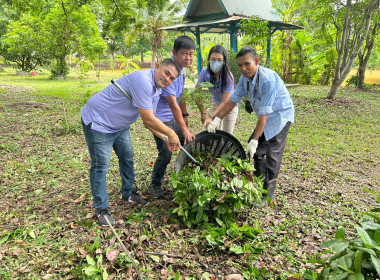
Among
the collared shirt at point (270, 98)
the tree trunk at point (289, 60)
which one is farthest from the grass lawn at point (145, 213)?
the tree trunk at point (289, 60)

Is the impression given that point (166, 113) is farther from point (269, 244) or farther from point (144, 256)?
point (269, 244)

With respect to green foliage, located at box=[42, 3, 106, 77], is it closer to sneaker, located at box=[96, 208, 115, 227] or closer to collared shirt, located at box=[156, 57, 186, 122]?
collared shirt, located at box=[156, 57, 186, 122]

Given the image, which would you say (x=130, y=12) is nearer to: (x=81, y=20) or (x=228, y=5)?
(x=228, y=5)

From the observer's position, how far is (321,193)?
3396 mm

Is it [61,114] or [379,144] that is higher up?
[61,114]

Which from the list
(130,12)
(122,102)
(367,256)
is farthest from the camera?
(130,12)

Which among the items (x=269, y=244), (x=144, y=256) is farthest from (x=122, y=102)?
(x=269, y=244)

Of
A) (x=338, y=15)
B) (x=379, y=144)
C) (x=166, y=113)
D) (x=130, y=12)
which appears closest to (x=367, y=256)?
(x=166, y=113)

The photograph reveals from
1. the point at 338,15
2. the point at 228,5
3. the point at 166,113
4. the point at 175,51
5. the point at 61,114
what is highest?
the point at 228,5

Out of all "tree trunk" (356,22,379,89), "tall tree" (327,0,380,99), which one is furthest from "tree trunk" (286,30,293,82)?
"tall tree" (327,0,380,99)

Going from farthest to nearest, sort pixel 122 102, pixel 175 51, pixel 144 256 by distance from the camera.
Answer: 1. pixel 175 51
2. pixel 122 102
3. pixel 144 256

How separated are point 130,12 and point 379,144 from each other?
784cm

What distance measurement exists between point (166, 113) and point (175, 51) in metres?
0.66

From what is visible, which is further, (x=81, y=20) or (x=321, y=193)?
(x=81, y=20)
